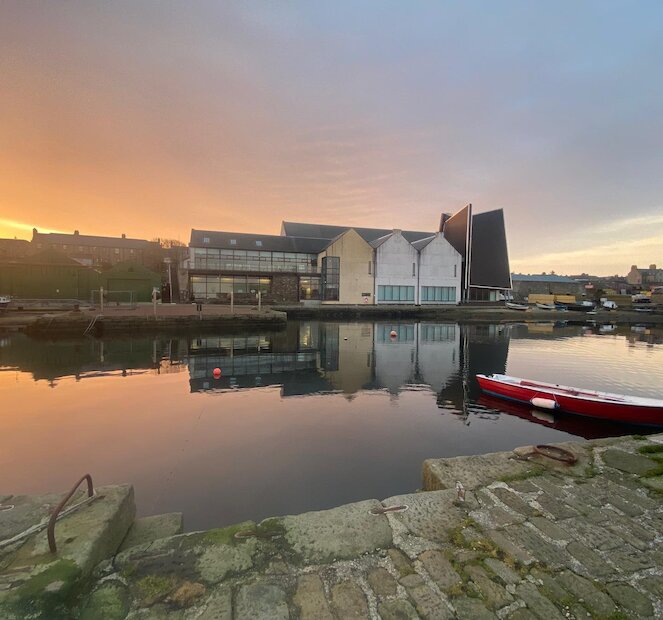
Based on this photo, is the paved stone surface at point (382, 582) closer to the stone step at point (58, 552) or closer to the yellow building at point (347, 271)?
the stone step at point (58, 552)

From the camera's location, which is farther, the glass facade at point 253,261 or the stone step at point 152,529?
the glass facade at point 253,261

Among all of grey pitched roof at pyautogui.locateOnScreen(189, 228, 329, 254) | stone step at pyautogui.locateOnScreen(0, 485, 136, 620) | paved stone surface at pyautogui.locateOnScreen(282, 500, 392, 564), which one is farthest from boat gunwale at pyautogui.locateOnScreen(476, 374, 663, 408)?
grey pitched roof at pyautogui.locateOnScreen(189, 228, 329, 254)

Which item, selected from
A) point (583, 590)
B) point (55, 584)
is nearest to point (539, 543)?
point (583, 590)

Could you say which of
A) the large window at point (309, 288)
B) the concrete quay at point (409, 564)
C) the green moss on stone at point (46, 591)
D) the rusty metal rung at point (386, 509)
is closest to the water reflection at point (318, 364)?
the concrete quay at point (409, 564)

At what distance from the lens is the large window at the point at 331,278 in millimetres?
53812

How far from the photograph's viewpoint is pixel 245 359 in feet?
64.1

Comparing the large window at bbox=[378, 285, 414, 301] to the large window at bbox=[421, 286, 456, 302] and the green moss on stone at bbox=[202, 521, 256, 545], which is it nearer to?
the large window at bbox=[421, 286, 456, 302]

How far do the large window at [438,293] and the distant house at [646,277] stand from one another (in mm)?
A: 79147

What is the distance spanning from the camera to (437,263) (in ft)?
187

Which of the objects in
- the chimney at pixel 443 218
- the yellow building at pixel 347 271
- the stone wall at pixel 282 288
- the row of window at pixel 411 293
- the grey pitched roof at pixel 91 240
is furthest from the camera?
the grey pitched roof at pixel 91 240

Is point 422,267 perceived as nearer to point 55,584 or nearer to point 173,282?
point 173,282

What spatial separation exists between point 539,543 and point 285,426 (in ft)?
23.5

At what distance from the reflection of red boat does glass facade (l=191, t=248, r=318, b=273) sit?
45.4m

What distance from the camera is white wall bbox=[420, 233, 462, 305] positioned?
5678cm
